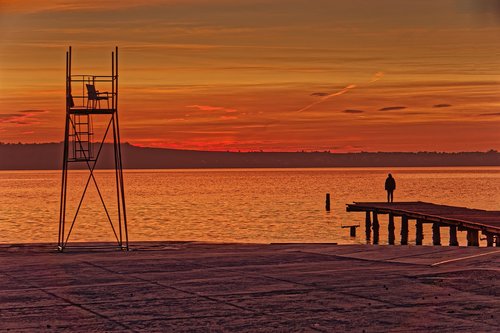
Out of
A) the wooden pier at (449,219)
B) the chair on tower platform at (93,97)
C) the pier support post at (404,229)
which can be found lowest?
the pier support post at (404,229)

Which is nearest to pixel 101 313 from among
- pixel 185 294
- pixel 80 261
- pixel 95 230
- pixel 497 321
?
pixel 185 294

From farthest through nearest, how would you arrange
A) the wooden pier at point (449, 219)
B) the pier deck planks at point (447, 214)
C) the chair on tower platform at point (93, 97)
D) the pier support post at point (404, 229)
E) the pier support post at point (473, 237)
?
the pier support post at point (404, 229), the pier support post at point (473, 237), the wooden pier at point (449, 219), the pier deck planks at point (447, 214), the chair on tower platform at point (93, 97)

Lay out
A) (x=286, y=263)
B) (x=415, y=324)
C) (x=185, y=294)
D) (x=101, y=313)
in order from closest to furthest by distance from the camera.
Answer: (x=415, y=324)
(x=101, y=313)
(x=185, y=294)
(x=286, y=263)

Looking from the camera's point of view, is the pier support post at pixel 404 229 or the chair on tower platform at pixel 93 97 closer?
the chair on tower platform at pixel 93 97

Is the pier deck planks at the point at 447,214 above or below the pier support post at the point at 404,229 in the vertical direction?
above

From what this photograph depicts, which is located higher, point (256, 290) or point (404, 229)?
point (256, 290)

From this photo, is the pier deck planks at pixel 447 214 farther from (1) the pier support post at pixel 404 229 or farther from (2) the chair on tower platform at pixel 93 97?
(2) the chair on tower platform at pixel 93 97

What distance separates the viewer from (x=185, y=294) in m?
14.8

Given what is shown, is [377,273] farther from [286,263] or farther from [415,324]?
[415,324]

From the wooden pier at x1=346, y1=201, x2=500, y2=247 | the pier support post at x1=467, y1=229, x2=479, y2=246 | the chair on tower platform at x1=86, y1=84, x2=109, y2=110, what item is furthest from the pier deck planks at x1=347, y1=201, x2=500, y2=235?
the chair on tower platform at x1=86, y1=84, x2=109, y2=110

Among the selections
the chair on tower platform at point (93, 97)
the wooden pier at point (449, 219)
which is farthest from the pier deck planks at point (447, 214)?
the chair on tower platform at point (93, 97)

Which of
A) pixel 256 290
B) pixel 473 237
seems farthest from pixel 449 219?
pixel 256 290

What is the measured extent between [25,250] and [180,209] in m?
102

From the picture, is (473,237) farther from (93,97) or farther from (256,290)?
(256,290)
